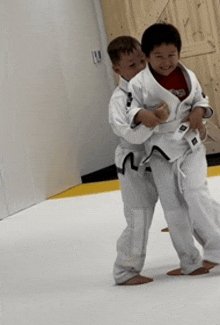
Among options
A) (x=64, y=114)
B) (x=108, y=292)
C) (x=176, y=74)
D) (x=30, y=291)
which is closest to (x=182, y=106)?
(x=176, y=74)

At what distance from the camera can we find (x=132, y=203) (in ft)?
9.75

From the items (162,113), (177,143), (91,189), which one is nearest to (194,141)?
(177,143)

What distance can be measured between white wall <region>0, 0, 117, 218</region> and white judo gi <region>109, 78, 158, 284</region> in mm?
3538

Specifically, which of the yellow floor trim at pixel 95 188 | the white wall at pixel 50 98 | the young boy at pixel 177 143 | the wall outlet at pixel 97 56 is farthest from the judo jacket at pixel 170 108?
the wall outlet at pixel 97 56

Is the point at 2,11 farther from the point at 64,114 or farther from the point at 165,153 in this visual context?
the point at 165,153

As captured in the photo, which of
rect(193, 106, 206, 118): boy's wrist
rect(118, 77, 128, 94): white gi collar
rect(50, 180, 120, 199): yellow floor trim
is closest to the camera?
rect(193, 106, 206, 118): boy's wrist

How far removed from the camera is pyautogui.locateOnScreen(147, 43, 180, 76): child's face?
2.84 m

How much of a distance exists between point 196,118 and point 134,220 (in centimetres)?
49

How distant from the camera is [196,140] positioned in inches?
114

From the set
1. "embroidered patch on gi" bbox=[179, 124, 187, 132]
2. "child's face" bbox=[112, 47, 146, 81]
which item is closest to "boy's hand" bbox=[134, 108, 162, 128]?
"embroidered patch on gi" bbox=[179, 124, 187, 132]

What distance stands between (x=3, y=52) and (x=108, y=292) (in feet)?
13.7

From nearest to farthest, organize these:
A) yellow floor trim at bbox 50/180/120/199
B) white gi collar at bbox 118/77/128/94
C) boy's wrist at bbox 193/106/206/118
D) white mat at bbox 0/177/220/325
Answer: white mat at bbox 0/177/220/325, boy's wrist at bbox 193/106/206/118, white gi collar at bbox 118/77/128/94, yellow floor trim at bbox 50/180/120/199

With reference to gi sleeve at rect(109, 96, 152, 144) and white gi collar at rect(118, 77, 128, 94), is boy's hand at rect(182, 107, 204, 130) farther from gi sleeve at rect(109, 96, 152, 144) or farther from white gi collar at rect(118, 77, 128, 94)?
white gi collar at rect(118, 77, 128, 94)

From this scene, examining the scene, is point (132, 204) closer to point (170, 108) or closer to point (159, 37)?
point (170, 108)
